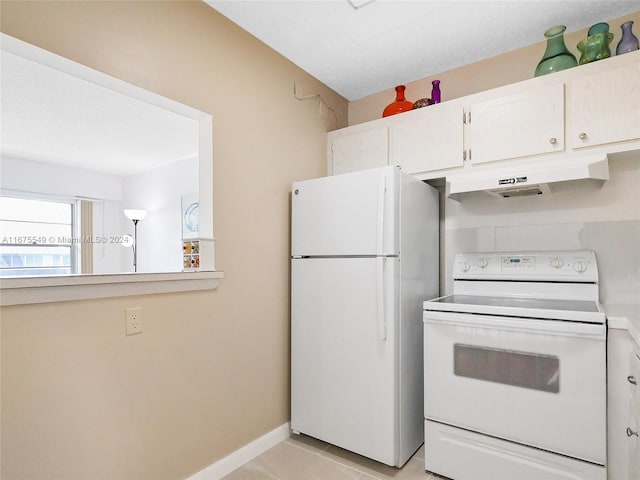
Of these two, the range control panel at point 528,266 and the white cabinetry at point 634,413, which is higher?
the range control panel at point 528,266

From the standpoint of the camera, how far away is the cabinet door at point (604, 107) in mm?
1664

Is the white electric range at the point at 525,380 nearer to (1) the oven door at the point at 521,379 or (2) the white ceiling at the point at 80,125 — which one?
(1) the oven door at the point at 521,379

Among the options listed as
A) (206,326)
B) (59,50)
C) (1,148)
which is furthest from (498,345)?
(1,148)

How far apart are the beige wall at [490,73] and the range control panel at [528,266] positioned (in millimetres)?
1129

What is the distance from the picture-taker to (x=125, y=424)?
4.90 ft

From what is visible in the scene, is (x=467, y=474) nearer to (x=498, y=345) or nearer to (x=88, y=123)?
(x=498, y=345)

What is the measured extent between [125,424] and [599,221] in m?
2.59

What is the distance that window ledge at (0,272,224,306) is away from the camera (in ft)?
3.92

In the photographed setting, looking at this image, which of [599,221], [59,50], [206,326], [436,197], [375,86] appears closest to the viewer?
[59,50]

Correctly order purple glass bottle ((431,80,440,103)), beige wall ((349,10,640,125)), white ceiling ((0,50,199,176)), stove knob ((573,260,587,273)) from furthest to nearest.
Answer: white ceiling ((0,50,199,176)), purple glass bottle ((431,80,440,103)), beige wall ((349,10,640,125)), stove knob ((573,260,587,273))

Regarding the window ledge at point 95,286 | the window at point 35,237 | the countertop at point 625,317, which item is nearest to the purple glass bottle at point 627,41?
the countertop at point 625,317

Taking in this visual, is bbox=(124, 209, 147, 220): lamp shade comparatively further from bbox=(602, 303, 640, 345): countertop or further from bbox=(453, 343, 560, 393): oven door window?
bbox=(602, 303, 640, 345): countertop

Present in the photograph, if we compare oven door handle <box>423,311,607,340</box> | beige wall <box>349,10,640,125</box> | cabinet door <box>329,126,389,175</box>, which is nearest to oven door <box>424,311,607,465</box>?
oven door handle <box>423,311,607,340</box>

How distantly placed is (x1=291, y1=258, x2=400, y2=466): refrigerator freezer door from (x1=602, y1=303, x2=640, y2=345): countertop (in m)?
0.95
